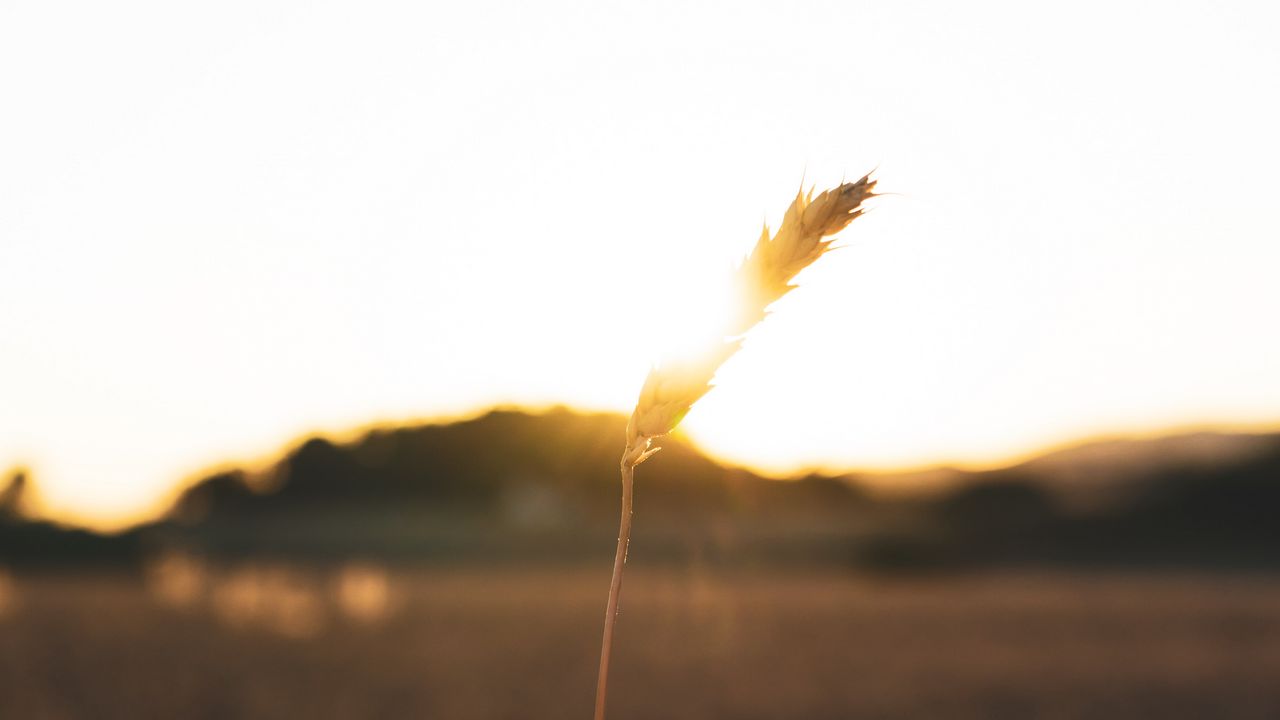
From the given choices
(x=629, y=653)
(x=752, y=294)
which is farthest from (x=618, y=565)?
(x=629, y=653)

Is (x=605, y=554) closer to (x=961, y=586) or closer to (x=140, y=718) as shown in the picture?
(x=961, y=586)

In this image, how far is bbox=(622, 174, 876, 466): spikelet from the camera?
789mm

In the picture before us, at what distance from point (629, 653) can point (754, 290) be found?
20961 millimetres

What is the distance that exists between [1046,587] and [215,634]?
2838 centimetres

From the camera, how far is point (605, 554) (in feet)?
188

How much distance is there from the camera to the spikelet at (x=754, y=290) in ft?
2.59

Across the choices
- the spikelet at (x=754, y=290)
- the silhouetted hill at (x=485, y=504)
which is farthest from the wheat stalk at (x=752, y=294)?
the silhouetted hill at (x=485, y=504)

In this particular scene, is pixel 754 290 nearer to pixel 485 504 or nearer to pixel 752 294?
pixel 752 294

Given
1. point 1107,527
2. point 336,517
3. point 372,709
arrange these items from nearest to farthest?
1. point 372,709
2. point 1107,527
3. point 336,517

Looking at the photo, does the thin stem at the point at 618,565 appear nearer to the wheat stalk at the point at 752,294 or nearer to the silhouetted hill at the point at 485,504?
the wheat stalk at the point at 752,294

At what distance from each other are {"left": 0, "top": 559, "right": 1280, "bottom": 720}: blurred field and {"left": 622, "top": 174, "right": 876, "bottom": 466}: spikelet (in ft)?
44.4

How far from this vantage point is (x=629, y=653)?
20.9m

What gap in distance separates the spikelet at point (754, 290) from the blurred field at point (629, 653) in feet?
44.4

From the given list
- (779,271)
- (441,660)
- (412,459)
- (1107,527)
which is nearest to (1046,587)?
(1107,527)
